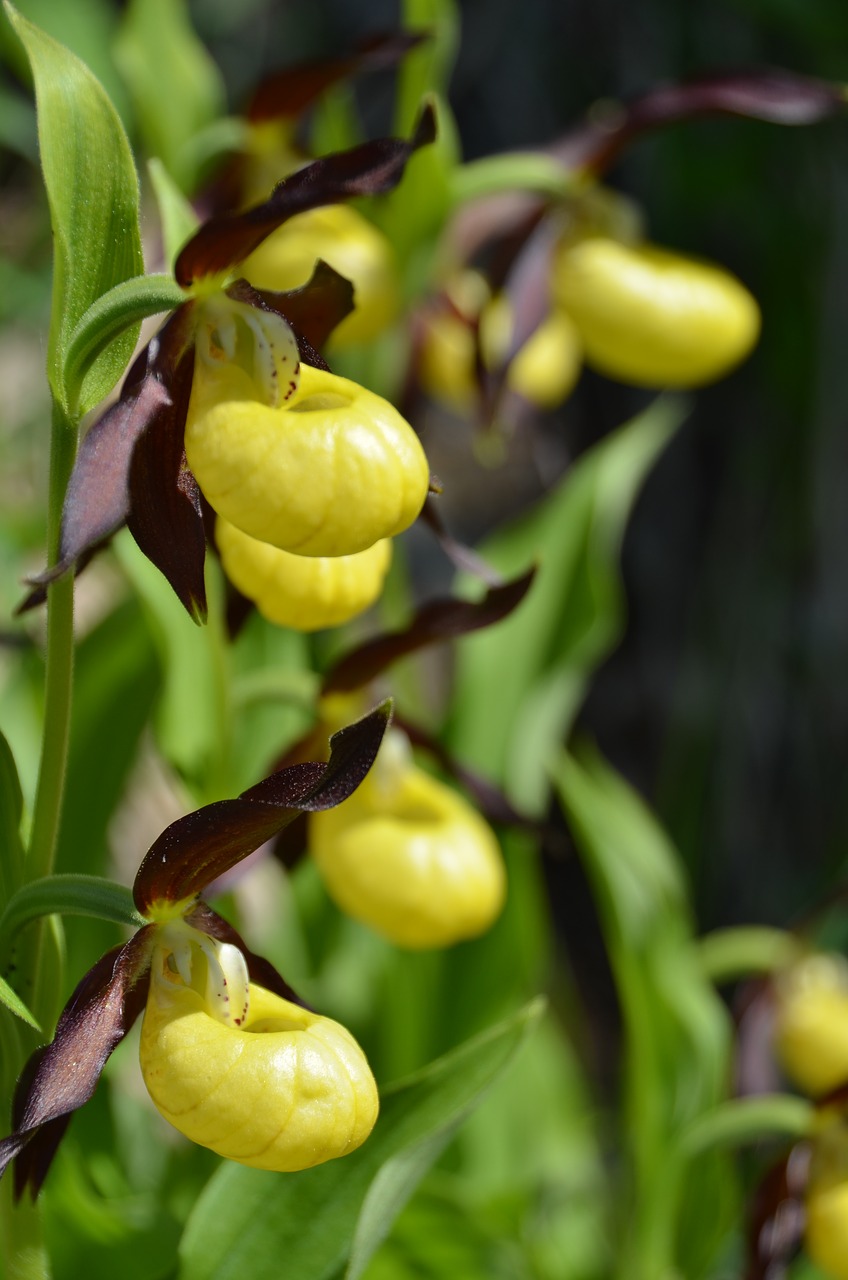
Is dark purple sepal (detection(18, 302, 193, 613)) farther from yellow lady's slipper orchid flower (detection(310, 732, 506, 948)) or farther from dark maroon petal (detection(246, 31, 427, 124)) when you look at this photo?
dark maroon petal (detection(246, 31, 427, 124))

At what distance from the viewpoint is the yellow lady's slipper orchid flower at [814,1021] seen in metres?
1.37

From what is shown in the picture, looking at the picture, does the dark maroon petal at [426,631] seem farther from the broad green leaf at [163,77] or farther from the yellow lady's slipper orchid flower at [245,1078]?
the broad green leaf at [163,77]

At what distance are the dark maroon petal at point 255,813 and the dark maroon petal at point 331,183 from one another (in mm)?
247

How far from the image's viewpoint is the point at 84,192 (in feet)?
2.13

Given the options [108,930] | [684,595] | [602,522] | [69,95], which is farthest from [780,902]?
[69,95]

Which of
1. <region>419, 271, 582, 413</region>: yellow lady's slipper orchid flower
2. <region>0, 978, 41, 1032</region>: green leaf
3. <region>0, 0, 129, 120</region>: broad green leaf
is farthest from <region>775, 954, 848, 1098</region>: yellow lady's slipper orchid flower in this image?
<region>0, 0, 129, 120</region>: broad green leaf

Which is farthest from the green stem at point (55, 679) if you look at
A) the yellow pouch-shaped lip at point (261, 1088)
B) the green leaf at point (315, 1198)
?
the green leaf at point (315, 1198)

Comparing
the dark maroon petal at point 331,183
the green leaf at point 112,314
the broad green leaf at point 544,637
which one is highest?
the dark maroon petal at point 331,183

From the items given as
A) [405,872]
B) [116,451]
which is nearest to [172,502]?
[116,451]

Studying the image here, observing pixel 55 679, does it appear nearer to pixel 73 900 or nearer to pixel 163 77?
pixel 73 900

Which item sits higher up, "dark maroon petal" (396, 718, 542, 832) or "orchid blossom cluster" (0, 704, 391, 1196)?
"orchid blossom cluster" (0, 704, 391, 1196)

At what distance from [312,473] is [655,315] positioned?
33.9 inches

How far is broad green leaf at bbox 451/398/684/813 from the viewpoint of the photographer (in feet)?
4.92

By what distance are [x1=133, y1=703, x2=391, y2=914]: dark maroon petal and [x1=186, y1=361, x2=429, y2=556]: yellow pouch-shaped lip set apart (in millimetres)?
105
